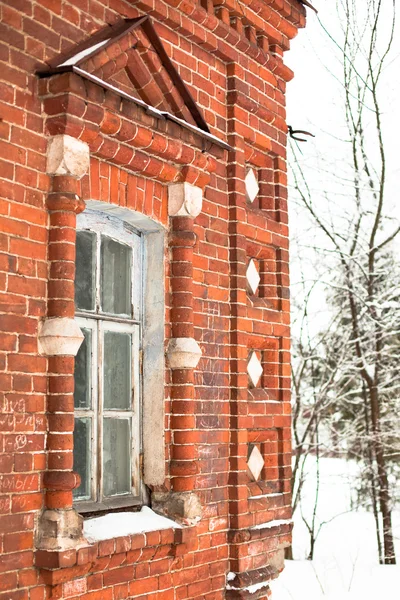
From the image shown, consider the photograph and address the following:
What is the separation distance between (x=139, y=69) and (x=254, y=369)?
226 cm

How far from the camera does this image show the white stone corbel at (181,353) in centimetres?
497

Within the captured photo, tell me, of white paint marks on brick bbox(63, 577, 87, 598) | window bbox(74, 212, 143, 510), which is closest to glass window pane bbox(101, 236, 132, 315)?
window bbox(74, 212, 143, 510)

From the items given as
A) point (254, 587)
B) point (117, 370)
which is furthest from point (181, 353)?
point (254, 587)

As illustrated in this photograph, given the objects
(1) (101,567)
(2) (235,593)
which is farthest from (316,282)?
(1) (101,567)

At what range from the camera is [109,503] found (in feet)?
15.3

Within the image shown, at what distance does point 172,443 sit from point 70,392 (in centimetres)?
→ 107

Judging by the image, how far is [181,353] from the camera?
4.97 m

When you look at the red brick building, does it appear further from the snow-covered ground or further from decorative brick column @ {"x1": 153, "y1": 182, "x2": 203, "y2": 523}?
the snow-covered ground

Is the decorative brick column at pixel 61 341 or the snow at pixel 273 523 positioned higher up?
the decorative brick column at pixel 61 341

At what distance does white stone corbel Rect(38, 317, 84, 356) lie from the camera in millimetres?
4027

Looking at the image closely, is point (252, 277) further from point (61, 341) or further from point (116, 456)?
point (61, 341)

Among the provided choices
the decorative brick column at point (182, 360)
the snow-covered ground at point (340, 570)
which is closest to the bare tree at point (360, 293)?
the snow-covered ground at point (340, 570)

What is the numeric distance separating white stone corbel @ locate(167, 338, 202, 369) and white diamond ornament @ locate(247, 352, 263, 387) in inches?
37.2

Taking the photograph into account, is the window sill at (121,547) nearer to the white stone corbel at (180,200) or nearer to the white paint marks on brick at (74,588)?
the white paint marks on brick at (74,588)
